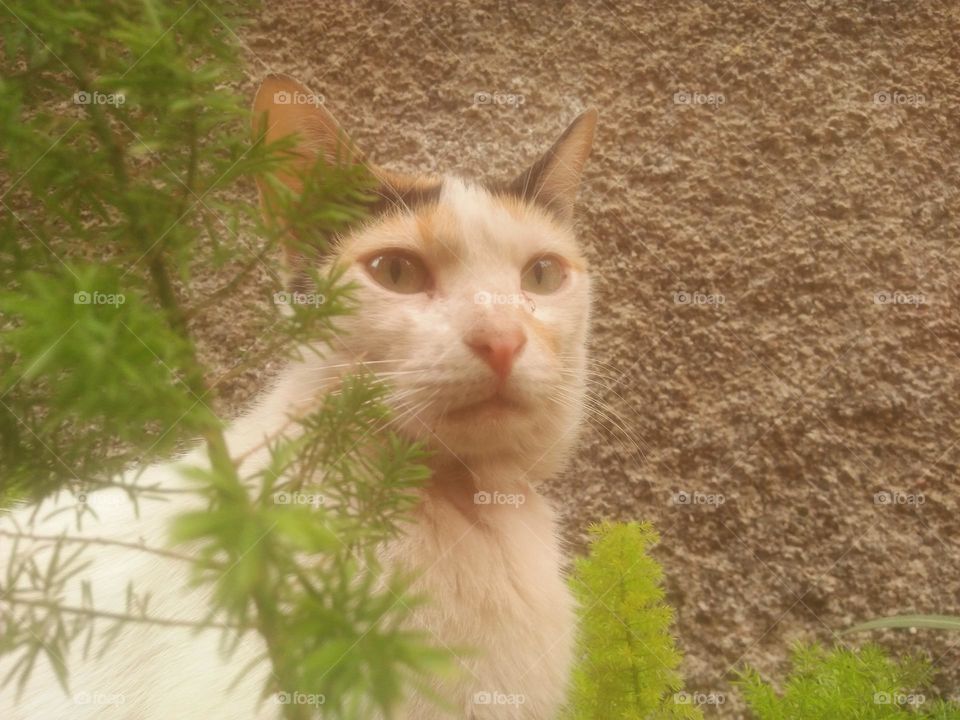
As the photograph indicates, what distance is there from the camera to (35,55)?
1.11 ft

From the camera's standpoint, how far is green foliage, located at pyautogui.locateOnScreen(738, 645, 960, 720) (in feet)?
2.36

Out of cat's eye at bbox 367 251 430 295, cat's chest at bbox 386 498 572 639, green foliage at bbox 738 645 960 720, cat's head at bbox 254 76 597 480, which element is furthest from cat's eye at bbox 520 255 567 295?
green foliage at bbox 738 645 960 720

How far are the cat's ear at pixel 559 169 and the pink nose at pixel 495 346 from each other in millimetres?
275

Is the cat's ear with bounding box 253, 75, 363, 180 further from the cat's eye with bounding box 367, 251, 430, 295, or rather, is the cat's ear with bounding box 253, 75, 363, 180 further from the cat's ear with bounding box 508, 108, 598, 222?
the cat's ear with bounding box 508, 108, 598, 222

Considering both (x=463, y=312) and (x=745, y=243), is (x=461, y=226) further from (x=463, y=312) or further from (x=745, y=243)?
(x=745, y=243)

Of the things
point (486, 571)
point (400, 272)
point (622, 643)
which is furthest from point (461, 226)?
point (622, 643)

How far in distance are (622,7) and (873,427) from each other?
648 millimetres

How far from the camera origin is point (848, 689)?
0.74m

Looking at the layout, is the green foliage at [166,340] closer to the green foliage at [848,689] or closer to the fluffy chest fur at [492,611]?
the fluffy chest fur at [492,611]

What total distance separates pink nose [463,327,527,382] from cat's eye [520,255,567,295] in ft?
0.47

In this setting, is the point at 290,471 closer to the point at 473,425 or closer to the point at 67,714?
the point at 473,425

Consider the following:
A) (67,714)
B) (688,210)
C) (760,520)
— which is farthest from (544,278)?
(67,714)

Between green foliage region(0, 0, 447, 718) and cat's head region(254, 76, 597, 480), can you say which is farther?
cat's head region(254, 76, 597, 480)

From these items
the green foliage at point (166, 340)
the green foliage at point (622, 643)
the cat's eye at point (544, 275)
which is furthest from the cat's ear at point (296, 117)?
the green foliage at point (622, 643)
